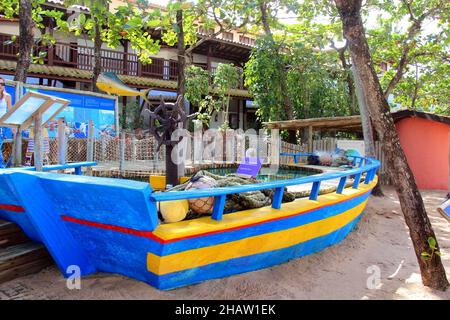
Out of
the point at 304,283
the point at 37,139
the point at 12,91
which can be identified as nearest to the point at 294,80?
the point at 12,91

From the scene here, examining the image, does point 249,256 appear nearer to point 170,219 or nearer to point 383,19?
point 170,219

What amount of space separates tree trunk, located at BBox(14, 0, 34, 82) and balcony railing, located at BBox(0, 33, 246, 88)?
703 centimetres

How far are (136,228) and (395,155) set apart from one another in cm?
256

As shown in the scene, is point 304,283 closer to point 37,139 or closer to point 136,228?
point 136,228

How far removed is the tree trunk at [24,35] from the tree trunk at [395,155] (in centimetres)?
618

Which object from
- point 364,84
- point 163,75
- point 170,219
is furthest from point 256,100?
point 170,219

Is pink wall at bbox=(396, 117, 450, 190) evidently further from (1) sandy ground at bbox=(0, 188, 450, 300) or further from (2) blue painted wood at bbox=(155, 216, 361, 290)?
(2) blue painted wood at bbox=(155, 216, 361, 290)

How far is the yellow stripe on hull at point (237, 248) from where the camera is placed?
9.50 ft

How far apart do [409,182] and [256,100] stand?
11719mm

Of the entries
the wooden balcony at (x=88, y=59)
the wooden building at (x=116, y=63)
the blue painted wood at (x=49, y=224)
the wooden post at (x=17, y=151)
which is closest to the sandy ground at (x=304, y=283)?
the blue painted wood at (x=49, y=224)

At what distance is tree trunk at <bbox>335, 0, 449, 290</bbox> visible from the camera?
139 inches

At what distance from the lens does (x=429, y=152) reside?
12.0 m

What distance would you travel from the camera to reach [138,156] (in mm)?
9797

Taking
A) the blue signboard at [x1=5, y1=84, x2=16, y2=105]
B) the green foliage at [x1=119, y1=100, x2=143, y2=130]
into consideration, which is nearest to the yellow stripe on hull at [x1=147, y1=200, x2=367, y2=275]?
the blue signboard at [x1=5, y1=84, x2=16, y2=105]
